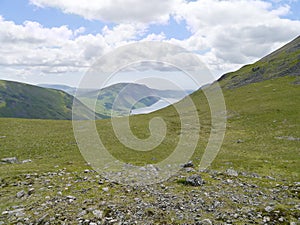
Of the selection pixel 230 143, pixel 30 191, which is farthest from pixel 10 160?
pixel 230 143

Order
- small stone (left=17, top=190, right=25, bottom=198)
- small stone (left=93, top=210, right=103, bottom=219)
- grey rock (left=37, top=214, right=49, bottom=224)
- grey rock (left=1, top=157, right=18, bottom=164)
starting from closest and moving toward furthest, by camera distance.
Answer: grey rock (left=37, top=214, right=49, bottom=224) → small stone (left=93, top=210, right=103, bottom=219) → small stone (left=17, top=190, right=25, bottom=198) → grey rock (left=1, top=157, right=18, bottom=164)

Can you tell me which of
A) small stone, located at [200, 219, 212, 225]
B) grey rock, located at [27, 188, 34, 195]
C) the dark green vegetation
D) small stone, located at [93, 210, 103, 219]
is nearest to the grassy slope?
the dark green vegetation

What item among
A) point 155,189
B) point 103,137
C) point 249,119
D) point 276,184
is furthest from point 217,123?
point 155,189

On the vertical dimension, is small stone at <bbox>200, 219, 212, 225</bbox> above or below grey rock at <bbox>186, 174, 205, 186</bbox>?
below

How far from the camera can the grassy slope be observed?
28.3 m

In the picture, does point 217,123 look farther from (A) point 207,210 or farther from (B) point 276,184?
(A) point 207,210

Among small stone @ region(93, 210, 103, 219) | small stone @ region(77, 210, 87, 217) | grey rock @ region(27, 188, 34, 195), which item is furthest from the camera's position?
grey rock @ region(27, 188, 34, 195)

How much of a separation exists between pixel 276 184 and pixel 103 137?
1238 inches

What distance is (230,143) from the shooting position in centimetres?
4516

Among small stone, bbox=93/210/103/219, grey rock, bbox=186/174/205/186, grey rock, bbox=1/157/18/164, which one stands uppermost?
grey rock, bbox=1/157/18/164

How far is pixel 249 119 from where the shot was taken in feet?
205

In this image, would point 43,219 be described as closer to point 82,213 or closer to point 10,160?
point 82,213

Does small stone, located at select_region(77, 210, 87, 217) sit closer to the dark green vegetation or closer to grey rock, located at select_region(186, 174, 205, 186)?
the dark green vegetation

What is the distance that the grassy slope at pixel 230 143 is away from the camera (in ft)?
92.7
